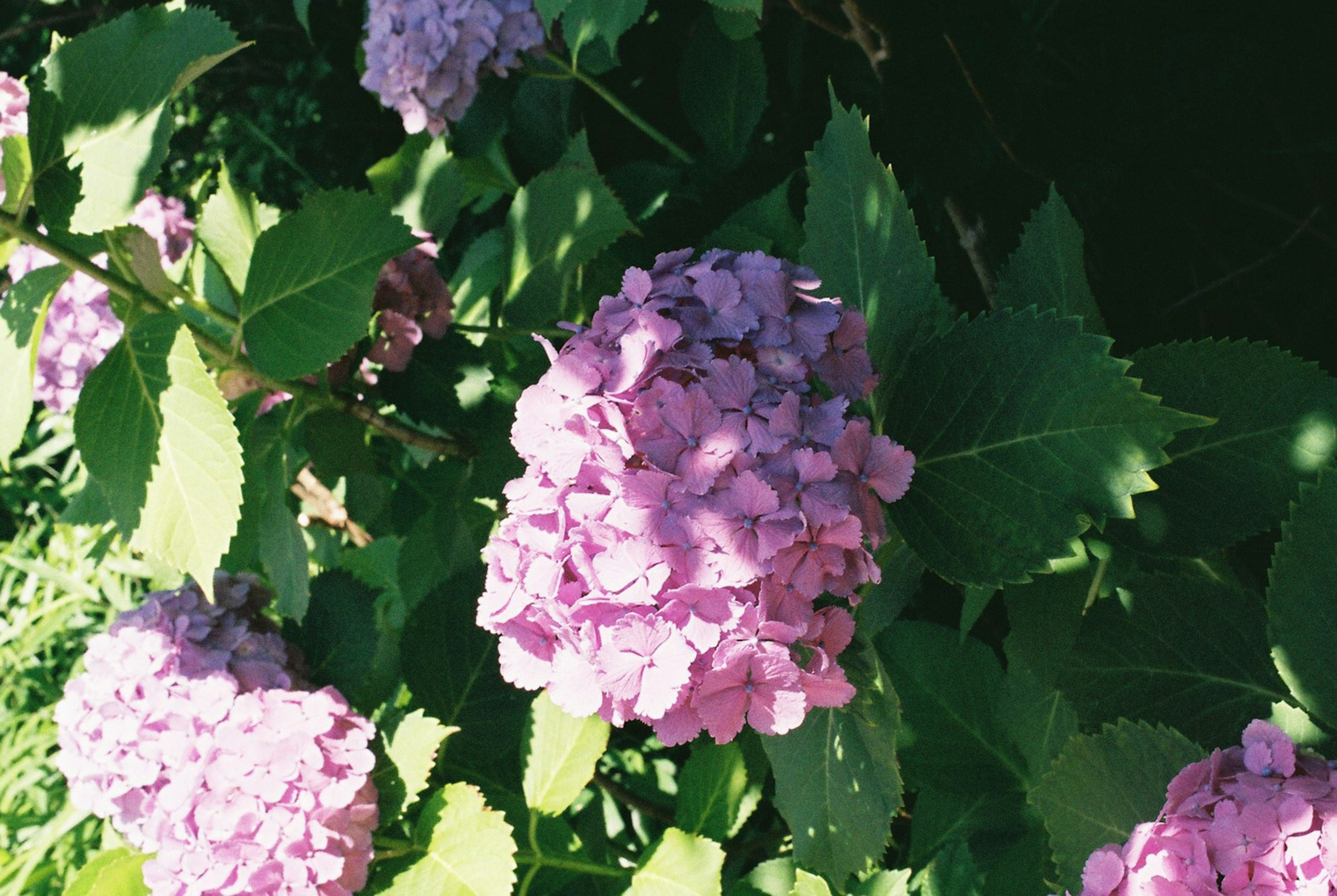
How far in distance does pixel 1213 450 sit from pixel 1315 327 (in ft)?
2.66

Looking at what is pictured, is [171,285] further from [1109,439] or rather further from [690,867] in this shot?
[1109,439]

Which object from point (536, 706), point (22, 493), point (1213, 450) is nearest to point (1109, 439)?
point (1213, 450)

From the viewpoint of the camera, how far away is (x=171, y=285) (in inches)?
51.1

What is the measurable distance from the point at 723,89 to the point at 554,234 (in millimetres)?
381

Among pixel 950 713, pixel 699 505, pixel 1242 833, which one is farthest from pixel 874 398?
pixel 950 713

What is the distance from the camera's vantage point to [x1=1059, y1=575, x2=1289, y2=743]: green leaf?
91cm

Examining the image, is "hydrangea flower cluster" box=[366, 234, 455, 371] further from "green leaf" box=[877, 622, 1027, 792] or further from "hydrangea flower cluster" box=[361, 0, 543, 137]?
"green leaf" box=[877, 622, 1027, 792]

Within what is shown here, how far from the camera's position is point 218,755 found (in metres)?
1.24

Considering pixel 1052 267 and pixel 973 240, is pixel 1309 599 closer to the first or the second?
pixel 1052 267

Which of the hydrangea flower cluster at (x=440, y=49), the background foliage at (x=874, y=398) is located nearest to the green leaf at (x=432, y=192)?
the background foliage at (x=874, y=398)

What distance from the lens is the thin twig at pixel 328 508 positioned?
89.0 inches

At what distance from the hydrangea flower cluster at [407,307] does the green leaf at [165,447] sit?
0.32 m

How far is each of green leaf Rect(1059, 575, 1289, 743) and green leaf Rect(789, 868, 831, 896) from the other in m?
0.28

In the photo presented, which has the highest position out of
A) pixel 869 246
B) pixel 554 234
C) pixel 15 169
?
pixel 15 169
